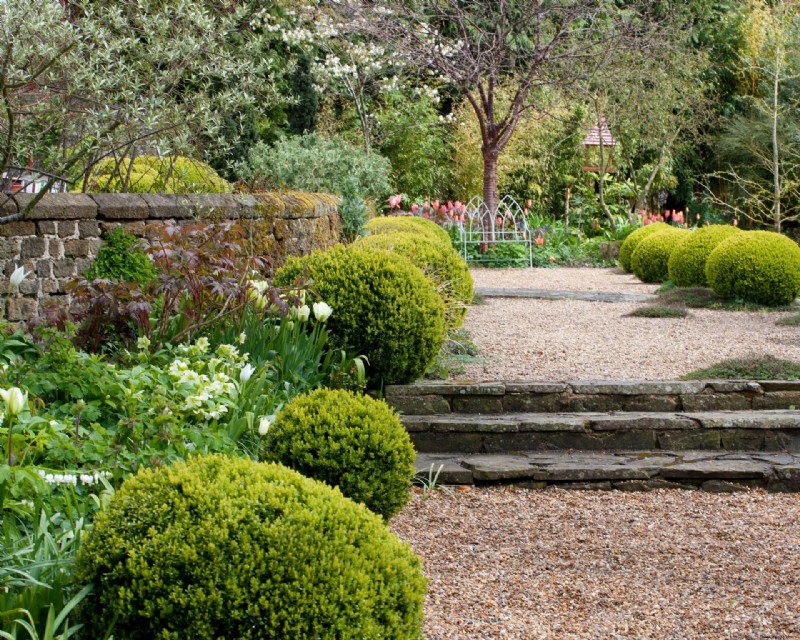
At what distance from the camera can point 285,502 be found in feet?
7.20

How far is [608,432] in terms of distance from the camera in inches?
196

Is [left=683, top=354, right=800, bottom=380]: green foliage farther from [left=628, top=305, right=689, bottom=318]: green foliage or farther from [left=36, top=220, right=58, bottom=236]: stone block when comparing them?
[left=36, top=220, right=58, bottom=236]: stone block

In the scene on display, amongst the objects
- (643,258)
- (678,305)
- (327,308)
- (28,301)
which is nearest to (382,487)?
(327,308)

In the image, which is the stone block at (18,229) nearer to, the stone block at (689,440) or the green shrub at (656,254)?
the stone block at (689,440)

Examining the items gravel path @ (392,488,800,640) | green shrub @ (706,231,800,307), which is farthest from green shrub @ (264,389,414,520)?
green shrub @ (706,231,800,307)

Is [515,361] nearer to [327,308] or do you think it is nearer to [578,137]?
[327,308]

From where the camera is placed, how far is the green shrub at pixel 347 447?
3441 mm

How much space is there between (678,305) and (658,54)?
9898 millimetres

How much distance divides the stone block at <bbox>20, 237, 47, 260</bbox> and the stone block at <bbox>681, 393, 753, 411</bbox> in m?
4.00

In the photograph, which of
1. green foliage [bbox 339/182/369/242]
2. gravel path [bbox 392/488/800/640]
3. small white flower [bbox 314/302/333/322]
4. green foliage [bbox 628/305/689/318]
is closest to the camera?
gravel path [bbox 392/488/800/640]

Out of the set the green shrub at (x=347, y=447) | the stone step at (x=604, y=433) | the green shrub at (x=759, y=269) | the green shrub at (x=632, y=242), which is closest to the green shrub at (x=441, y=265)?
the stone step at (x=604, y=433)

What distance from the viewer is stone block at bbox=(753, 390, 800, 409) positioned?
17.7 feet

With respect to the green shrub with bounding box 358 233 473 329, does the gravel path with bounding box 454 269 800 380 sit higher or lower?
lower

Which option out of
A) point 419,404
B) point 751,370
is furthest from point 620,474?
point 751,370
